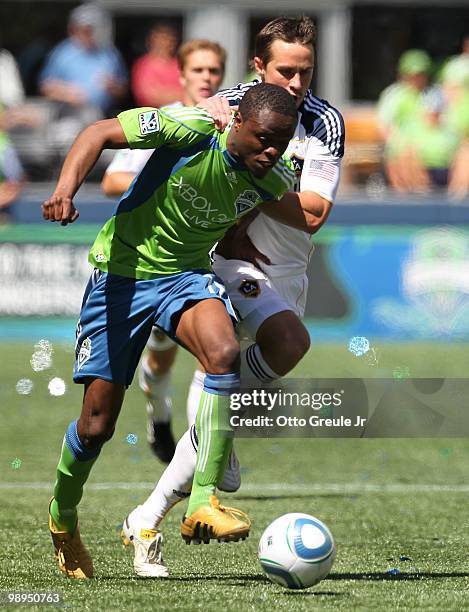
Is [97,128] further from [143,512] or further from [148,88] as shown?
[148,88]

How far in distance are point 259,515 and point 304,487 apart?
40.7 inches

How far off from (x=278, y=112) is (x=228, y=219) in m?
0.62

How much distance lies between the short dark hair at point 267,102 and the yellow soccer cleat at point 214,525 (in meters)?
1.51

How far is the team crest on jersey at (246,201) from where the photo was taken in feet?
19.2

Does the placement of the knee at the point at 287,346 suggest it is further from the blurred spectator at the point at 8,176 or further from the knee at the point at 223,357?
the blurred spectator at the point at 8,176

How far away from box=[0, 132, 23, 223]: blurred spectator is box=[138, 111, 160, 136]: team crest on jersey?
10.4 metres

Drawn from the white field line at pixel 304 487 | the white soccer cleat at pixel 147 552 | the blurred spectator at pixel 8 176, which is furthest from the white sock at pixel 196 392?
the blurred spectator at pixel 8 176

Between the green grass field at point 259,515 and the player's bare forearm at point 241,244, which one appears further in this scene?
the player's bare forearm at point 241,244

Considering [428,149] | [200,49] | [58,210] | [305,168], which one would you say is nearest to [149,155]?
[200,49]

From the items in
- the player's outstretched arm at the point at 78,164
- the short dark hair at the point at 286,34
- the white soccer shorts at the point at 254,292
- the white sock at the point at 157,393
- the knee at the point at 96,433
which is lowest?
the white sock at the point at 157,393

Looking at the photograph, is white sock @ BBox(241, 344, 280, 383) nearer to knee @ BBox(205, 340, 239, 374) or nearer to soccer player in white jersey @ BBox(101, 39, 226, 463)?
knee @ BBox(205, 340, 239, 374)

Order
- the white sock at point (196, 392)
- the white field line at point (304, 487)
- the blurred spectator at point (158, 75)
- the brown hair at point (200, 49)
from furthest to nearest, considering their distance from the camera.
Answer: the blurred spectator at point (158, 75)
the brown hair at point (200, 49)
the white field line at point (304, 487)
the white sock at point (196, 392)

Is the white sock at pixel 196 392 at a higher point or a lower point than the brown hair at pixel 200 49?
lower

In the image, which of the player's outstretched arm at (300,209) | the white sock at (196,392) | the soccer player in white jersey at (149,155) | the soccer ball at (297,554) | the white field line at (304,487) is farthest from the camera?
the white field line at (304,487)
